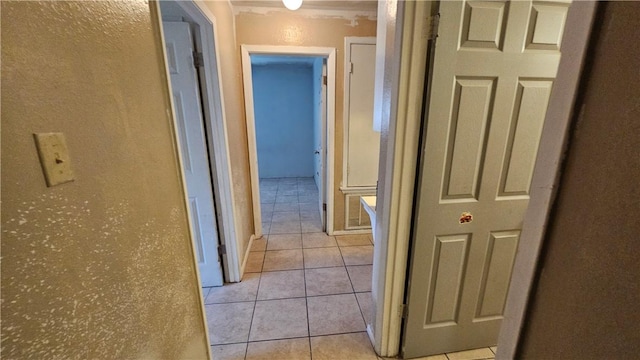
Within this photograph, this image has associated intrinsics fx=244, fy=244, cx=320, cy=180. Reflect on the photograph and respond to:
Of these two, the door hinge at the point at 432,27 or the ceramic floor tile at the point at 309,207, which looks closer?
the door hinge at the point at 432,27

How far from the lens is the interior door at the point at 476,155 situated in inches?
40.1

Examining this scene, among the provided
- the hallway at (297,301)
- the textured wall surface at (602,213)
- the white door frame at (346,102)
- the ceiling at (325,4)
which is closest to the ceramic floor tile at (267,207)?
the hallway at (297,301)

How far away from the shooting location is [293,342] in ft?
5.18

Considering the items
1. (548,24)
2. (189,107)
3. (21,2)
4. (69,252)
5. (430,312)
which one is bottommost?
(430,312)

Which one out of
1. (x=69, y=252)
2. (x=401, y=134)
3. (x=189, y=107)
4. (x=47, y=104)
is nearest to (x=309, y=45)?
(x=189, y=107)

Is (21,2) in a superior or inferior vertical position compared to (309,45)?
inferior

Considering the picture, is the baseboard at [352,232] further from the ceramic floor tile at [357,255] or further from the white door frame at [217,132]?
the white door frame at [217,132]

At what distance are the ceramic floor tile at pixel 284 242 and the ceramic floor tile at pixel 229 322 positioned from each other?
0.86 meters

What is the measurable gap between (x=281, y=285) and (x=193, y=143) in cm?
136

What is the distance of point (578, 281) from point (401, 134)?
74 centimetres

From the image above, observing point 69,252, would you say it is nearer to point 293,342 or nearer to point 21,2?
point 21,2

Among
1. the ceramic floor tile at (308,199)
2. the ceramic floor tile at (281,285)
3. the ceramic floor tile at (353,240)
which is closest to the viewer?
the ceramic floor tile at (281,285)

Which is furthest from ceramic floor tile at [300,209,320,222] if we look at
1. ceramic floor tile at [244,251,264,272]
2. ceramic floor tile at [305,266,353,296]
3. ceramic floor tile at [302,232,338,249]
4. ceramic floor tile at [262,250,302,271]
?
ceramic floor tile at [305,266,353,296]

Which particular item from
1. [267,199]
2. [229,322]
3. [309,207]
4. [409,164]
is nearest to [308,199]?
[309,207]
